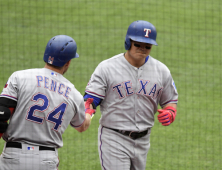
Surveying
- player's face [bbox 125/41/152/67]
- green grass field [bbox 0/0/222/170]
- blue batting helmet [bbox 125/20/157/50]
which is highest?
blue batting helmet [bbox 125/20/157/50]

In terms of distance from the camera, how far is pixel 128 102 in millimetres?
3996

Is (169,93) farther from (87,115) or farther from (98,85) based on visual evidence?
(87,115)

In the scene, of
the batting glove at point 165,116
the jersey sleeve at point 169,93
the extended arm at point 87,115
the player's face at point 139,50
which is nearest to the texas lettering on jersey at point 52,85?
the extended arm at point 87,115

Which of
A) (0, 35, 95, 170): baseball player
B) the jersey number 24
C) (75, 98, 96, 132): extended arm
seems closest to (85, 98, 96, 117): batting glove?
(75, 98, 96, 132): extended arm

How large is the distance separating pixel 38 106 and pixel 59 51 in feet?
1.79

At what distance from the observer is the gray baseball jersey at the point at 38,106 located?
9.96 ft

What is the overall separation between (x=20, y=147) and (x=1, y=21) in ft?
36.4

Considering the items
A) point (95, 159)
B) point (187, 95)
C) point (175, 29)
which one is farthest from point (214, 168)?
point (175, 29)

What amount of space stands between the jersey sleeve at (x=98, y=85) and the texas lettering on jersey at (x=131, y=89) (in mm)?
126

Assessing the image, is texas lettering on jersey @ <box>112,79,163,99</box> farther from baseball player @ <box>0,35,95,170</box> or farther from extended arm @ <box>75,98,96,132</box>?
baseball player @ <box>0,35,95,170</box>

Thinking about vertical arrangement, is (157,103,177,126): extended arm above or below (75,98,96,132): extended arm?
below

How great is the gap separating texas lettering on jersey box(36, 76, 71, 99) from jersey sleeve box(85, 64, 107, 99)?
0.71m

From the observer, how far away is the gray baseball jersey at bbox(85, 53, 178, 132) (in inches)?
156

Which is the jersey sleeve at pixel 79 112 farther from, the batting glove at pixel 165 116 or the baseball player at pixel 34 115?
the batting glove at pixel 165 116
